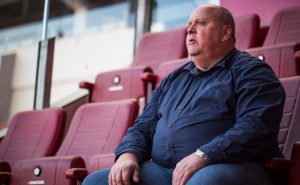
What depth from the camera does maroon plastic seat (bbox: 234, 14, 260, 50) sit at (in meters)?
1.04

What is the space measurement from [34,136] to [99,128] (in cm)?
16

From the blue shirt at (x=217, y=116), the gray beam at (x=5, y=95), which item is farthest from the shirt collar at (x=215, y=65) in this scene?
the gray beam at (x=5, y=95)

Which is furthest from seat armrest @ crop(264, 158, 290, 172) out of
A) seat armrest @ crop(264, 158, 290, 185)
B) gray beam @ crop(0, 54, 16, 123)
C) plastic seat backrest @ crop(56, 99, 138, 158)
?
gray beam @ crop(0, 54, 16, 123)

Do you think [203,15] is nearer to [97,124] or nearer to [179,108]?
[179,108]

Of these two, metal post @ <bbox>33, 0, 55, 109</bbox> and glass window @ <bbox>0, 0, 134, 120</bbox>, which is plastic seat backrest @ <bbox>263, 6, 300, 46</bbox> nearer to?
metal post @ <bbox>33, 0, 55, 109</bbox>

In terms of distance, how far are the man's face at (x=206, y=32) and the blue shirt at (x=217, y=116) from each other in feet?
0.07

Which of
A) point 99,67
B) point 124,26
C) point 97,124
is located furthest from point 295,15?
point 99,67

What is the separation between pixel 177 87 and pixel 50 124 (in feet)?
1.37

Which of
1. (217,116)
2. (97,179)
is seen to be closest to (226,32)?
(217,116)

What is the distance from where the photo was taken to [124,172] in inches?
20.0

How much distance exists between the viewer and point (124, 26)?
1.88 m

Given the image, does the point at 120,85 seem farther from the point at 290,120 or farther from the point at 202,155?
the point at 202,155

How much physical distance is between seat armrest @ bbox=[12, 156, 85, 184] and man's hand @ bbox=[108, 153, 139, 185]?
0.62 feet

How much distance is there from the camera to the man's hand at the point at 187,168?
46 cm
